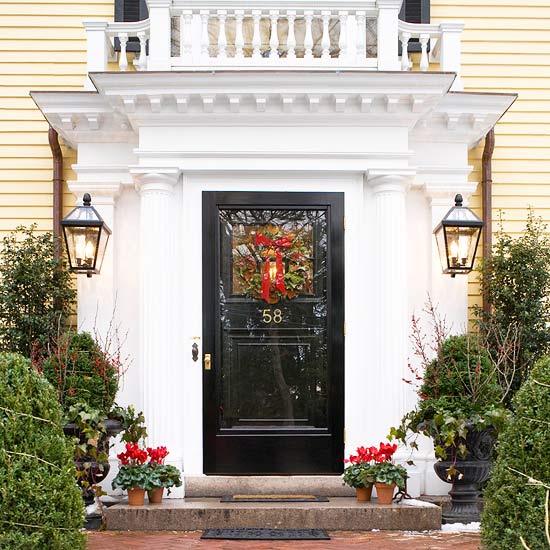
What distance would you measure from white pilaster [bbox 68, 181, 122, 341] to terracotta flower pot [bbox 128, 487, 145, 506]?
5.40 ft

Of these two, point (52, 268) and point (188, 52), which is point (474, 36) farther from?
point (52, 268)

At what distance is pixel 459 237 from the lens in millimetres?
8438

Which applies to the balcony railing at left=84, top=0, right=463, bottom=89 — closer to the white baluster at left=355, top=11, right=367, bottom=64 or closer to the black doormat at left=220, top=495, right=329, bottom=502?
the white baluster at left=355, top=11, right=367, bottom=64

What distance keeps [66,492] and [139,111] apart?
4.21 meters

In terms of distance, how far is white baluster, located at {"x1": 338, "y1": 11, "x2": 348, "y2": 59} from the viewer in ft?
28.3

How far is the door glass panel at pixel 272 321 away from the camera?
336 inches

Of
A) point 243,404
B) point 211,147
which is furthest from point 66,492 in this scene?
point 211,147

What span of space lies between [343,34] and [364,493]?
13.6ft

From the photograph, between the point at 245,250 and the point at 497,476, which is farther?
the point at 245,250

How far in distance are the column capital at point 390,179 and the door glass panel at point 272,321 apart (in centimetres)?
55

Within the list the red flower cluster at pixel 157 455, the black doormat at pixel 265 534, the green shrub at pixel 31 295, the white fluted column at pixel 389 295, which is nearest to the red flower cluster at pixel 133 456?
the red flower cluster at pixel 157 455

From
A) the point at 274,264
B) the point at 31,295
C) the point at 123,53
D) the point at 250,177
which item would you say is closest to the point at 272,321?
the point at 274,264

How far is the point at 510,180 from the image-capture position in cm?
982

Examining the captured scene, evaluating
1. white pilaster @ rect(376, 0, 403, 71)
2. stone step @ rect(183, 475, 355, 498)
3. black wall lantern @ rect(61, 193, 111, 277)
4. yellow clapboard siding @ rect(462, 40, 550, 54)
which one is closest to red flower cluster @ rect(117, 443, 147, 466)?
stone step @ rect(183, 475, 355, 498)
